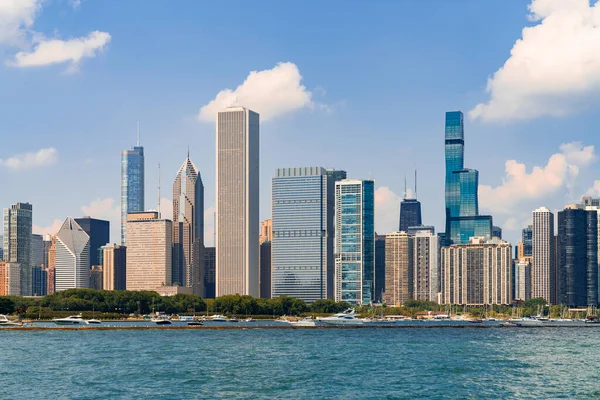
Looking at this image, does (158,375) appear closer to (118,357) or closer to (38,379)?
(38,379)

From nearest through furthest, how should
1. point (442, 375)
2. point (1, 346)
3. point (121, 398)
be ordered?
point (121, 398)
point (442, 375)
point (1, 346)

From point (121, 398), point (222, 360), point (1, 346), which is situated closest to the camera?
point (121, 398)

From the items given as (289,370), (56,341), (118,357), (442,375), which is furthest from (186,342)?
(442,375)

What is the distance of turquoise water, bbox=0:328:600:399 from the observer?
98312mm

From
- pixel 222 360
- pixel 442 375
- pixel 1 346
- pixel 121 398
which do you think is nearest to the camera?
pixel 121 398

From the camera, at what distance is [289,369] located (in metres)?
122

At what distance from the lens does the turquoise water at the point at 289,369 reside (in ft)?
323

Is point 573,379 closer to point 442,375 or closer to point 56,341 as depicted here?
point 442,375

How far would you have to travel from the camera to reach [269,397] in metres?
94.1

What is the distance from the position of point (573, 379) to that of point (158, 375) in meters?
48.6

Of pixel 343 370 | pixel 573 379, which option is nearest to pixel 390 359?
pixel 343 370

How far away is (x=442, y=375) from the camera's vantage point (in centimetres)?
11644

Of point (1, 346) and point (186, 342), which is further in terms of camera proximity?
point (186, 342)

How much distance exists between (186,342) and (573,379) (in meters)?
83.8
